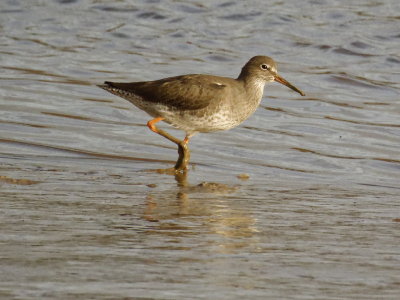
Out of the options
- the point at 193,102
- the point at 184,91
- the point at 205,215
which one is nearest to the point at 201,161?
the point at 193,102

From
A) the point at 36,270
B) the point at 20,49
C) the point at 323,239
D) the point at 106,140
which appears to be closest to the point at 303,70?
the point at 20,49

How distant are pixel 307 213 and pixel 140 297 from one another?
9.22ft

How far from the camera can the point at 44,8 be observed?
19.8m

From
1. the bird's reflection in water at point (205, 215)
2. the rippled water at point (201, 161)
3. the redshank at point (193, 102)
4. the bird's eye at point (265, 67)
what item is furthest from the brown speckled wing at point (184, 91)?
the bird's reflection in water at point (205, 215)

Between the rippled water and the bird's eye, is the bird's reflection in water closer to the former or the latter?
the rippled water

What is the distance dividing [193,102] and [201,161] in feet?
1.95

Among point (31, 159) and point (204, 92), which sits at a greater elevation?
point (204, 92)

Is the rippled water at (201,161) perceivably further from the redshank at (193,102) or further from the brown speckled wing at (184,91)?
the brown speckled wing at (184,91)

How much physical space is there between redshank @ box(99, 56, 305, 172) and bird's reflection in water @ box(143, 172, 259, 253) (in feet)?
4.30

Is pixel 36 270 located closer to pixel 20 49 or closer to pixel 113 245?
pixel 113 245

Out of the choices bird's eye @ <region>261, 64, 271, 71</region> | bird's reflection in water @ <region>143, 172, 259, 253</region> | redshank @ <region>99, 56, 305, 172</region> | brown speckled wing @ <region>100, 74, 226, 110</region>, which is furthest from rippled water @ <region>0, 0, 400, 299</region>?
bird's eye @ <region>261, 64, 271, 71</region>

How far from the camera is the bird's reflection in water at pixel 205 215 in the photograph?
661cm

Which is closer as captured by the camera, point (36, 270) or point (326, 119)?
point (36, 270)

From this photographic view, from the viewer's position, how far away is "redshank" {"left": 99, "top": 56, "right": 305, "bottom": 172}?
401 inches
